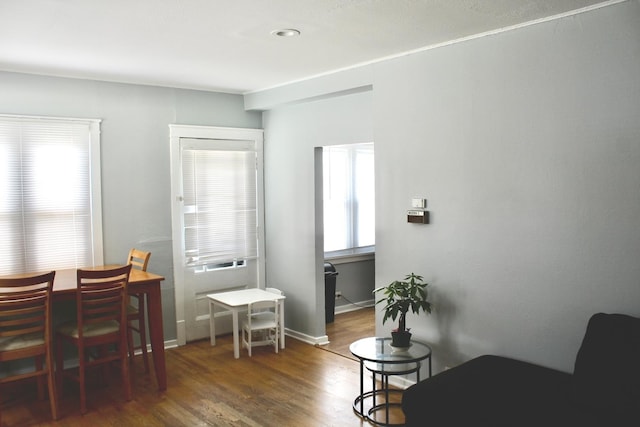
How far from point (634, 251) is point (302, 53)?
8.13 feet

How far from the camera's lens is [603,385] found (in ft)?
8.68

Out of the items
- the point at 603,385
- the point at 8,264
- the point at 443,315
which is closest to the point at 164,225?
the point at 8,264

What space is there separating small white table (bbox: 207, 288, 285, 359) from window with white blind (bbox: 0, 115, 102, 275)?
1.13 metres

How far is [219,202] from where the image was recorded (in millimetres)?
5535

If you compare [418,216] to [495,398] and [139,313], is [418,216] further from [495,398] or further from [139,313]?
[139,313]

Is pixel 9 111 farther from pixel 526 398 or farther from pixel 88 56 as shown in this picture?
pixel 526 398

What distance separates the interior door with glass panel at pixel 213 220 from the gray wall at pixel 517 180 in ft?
5.75

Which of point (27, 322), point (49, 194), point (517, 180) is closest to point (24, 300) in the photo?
point (27, 322)

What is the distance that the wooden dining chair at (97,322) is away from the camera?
12.3 feet

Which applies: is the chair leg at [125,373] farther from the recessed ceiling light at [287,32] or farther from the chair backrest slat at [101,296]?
the recessed ceiling light at [287,32]

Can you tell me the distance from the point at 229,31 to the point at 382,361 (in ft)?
7.41

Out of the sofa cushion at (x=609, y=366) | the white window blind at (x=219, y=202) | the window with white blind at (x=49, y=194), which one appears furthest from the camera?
the white window blind at (x=219, y=202)

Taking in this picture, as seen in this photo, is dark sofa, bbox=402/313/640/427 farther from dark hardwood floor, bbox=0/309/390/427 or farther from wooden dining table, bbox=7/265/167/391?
wooden dining table, bbox=7/265/167/391

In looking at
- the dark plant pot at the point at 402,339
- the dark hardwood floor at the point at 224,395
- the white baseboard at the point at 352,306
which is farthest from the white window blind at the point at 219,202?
the dark plant pot at the point at 402,339
